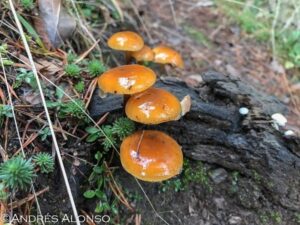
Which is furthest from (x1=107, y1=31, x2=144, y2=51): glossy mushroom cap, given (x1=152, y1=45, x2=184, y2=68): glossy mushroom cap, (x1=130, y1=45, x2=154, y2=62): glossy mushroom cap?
(x1=152, y1=45, x2=184, y2=68): glossy mushroom cap

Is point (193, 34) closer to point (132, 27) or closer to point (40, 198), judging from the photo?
point (132, 27)

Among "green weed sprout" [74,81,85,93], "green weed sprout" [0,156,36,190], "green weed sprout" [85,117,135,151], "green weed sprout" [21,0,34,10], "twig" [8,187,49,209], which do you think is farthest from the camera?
"green weed sprout" [21,0,34,10]

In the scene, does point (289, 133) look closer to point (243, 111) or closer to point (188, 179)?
point (243, 111)

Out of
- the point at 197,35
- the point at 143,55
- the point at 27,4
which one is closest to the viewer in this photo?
the point at 27,4

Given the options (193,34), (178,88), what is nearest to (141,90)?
(178,88)

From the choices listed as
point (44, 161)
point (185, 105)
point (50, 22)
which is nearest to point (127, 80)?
point (185, 105)

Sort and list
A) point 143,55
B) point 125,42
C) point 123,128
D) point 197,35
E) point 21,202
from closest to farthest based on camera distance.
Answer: point 21,202
point 123,128
point 125,42
point 143,55
point 197,35

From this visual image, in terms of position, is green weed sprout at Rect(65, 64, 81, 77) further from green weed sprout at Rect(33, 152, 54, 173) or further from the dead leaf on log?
green weed sprout at Rect(33, 152, 54, 173)
